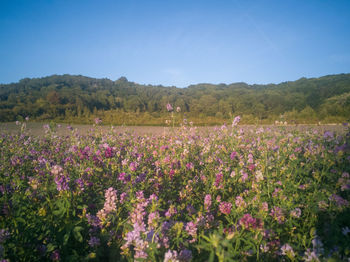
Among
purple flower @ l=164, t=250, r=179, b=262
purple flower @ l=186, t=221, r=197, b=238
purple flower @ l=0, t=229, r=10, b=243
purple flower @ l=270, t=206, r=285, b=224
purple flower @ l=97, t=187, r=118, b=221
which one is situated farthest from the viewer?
purple flower @ l=270, t=206, r=285, b=224

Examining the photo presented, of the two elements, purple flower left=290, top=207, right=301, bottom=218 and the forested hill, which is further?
the forested hill

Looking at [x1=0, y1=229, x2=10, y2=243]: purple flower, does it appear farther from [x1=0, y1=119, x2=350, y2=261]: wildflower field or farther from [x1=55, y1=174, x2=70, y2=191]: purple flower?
[x1=55, y1=174, x2=70, y2=191]: purple flower

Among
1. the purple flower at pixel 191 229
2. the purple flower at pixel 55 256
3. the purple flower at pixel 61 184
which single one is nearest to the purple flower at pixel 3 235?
the purple flower at pixel 55 256

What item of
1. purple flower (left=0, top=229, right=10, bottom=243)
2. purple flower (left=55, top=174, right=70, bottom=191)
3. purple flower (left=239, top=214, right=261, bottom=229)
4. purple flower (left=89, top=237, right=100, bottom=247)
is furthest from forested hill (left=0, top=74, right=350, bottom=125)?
purple flower (left=239, top=214, right=261, bottom=229)

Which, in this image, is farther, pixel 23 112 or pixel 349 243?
pixel 23 112

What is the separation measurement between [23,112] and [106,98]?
11317 mm

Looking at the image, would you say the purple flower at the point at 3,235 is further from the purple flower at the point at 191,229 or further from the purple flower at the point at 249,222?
the purple flower at the point at 249,222

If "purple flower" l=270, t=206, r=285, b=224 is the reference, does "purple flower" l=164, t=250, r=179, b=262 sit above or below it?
above

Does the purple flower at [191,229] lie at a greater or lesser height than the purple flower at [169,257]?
lesser

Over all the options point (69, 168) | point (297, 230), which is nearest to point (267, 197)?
point (297, 230)

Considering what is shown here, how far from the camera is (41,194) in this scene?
2.23 m

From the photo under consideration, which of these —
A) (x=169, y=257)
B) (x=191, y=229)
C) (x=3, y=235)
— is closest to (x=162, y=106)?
(x=191, y=229)

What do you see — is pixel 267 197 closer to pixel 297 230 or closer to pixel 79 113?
pixel 297 230

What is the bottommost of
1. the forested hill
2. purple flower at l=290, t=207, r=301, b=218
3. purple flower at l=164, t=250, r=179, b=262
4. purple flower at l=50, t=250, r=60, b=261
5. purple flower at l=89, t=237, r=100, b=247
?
purple flower at l=89, t=237, r=100, b=247
